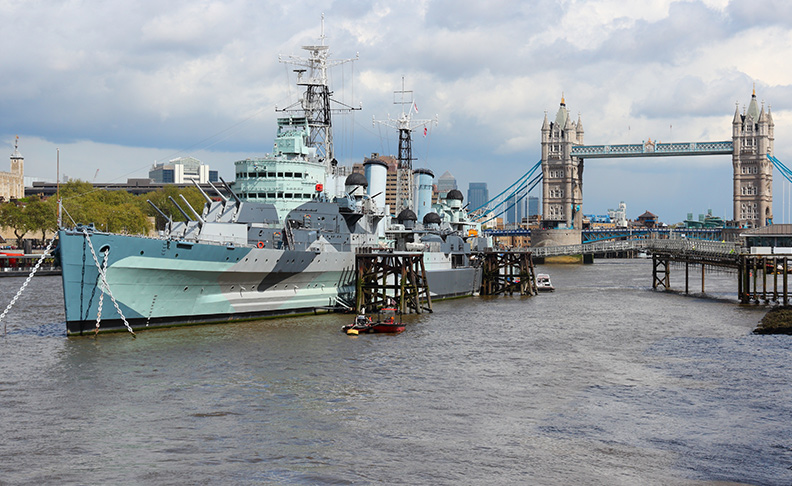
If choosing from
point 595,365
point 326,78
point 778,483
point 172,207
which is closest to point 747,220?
point 172,207

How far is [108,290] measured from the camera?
92.3ft

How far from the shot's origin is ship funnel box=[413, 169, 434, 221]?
60.8 metres

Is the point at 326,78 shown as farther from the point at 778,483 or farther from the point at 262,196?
the point at 778,483

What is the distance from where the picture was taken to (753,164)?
179m

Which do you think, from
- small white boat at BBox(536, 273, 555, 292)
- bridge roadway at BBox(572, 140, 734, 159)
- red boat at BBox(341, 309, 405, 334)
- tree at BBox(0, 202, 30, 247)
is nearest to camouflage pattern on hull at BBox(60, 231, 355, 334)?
red boat at BBox(341, 309, 405, 334)

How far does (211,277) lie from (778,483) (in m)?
23.3

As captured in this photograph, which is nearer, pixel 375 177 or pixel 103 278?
pixel 103 278

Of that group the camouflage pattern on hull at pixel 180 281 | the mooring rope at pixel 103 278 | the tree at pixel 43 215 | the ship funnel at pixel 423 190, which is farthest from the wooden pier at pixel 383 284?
the tree at pixel 43 215

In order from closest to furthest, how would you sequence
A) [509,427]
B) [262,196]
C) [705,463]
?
[705,463]
[509,427]
[262,196]

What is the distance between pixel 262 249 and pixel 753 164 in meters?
174

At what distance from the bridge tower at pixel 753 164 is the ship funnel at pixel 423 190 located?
13842 cm

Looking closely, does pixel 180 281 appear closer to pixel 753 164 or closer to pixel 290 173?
pixel 290 173

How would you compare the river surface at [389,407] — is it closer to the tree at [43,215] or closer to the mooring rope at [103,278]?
the mooring rope at [103,278]

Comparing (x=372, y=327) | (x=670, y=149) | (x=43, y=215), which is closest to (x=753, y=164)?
A: (x=670, y=149)
